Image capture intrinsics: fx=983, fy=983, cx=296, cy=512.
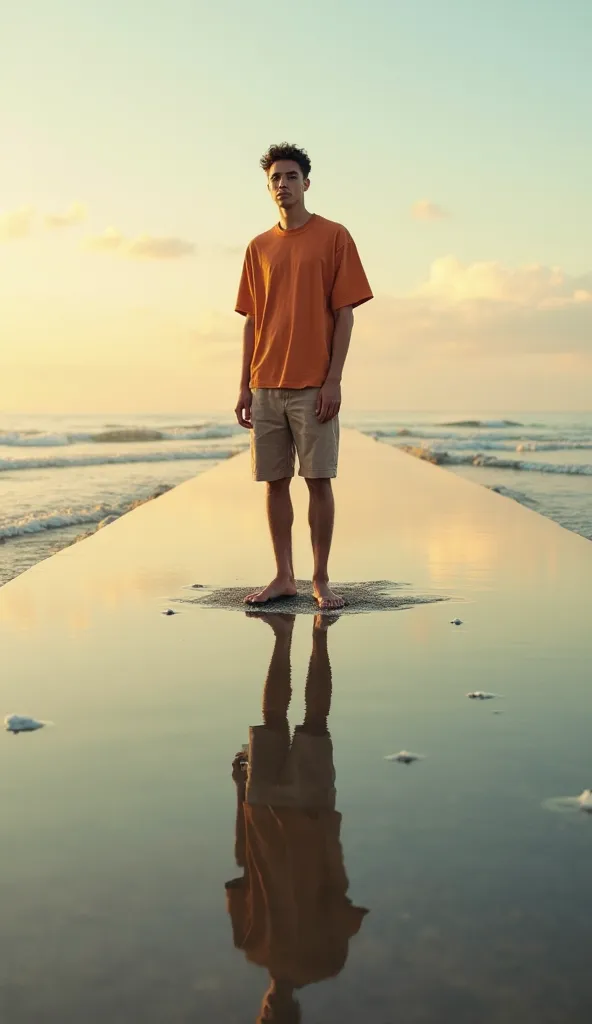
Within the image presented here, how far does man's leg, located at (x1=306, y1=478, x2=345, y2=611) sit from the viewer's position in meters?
4.07

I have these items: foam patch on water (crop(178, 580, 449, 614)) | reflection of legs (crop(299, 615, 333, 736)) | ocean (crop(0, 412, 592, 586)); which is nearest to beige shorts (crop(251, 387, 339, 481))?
foam patch on water (crop(178, 580, 449, 614))

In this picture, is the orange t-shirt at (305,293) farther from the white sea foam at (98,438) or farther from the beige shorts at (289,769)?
the white sea foam at (98,438)

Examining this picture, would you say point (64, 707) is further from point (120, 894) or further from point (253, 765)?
point (120, 894)

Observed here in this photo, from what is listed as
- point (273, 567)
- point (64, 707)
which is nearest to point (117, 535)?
point (273, 567)

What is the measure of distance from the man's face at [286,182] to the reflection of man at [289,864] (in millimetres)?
2337

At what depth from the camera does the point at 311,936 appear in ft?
4.56

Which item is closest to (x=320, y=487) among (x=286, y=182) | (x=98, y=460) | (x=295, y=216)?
(x=295, y=216)

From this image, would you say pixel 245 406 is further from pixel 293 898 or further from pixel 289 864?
pixel 293 898

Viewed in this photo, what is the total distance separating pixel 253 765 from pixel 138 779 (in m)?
0.25

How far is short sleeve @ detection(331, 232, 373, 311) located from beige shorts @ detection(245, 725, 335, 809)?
7.14 feet

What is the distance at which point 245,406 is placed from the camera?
435cm

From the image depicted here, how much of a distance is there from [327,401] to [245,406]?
0.48 metres

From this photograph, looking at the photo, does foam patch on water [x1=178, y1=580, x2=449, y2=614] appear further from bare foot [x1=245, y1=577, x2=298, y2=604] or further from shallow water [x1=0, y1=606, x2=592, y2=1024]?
shallow water [x1=0, y1=606, x2=592, y2=1024]

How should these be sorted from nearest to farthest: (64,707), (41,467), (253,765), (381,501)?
(253,765) → (64,707) → (381,501) → (41,467)
